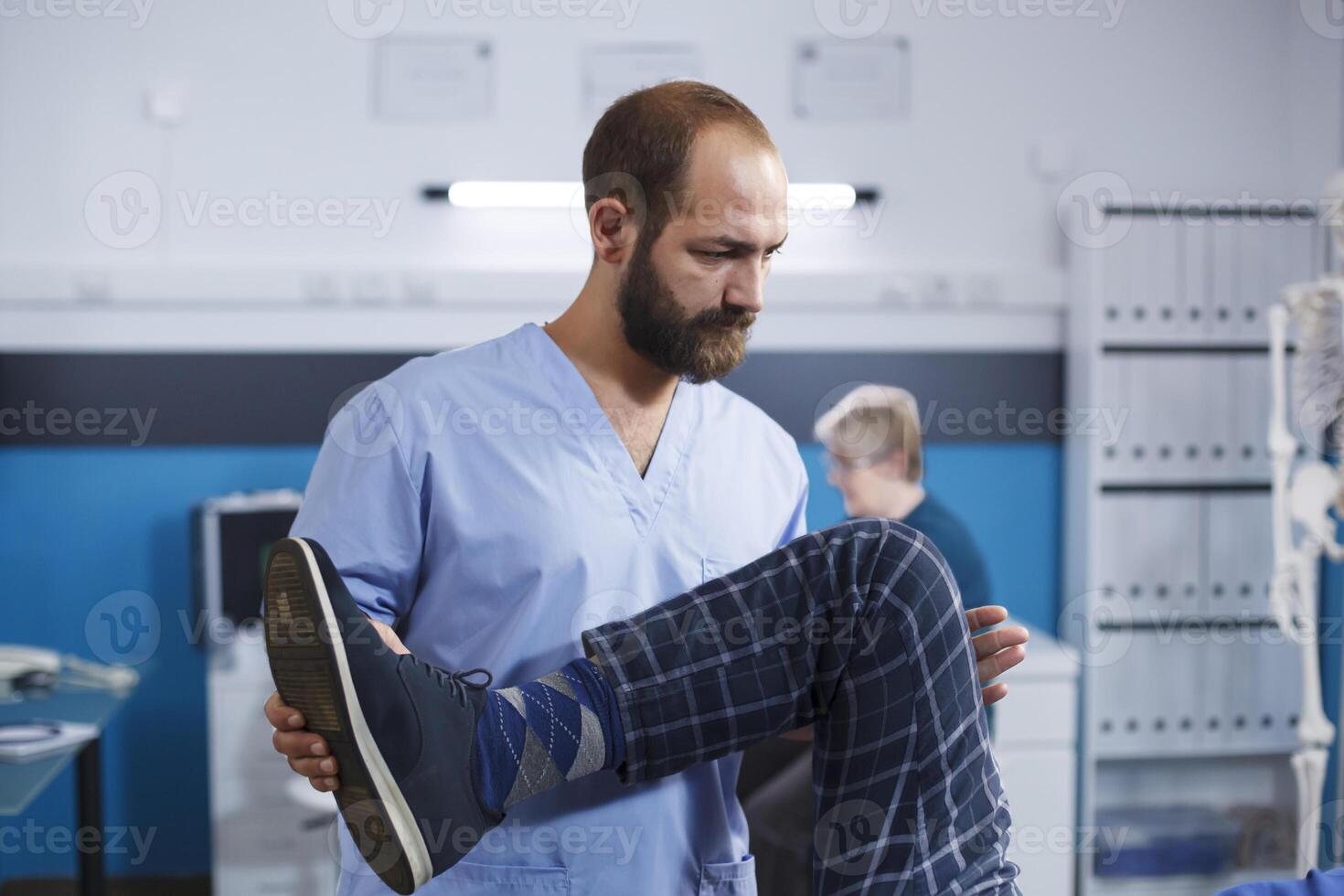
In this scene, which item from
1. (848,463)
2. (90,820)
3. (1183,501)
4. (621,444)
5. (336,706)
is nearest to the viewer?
(336,706)

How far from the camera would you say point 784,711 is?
1.19m

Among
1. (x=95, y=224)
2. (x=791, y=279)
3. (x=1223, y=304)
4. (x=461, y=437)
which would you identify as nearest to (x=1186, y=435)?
(x=1223, y=304)

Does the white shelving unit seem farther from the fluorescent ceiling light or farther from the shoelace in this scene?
the shoelace

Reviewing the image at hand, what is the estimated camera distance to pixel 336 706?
1019mm

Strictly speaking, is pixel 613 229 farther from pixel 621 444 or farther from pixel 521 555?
pixel 521 555

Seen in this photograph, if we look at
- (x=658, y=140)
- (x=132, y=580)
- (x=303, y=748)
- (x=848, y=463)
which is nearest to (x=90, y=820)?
(x=132, y=580)

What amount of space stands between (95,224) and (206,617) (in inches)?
41.2

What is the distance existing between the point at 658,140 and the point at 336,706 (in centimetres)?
67

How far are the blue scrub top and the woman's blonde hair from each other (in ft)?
4.07

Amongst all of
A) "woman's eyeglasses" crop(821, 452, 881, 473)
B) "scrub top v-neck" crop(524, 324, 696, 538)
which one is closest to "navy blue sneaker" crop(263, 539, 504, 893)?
"scrub top v-neck" crop(524, 324, 696, 538)

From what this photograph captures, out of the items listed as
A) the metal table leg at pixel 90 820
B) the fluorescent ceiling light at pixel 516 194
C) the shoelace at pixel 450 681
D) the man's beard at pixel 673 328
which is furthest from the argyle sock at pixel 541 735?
the fluorescent ceiling light at pixel 516 194

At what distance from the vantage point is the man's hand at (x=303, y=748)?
3.44 feet

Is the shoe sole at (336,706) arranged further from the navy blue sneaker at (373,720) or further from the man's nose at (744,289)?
the man's nose at (744,289)

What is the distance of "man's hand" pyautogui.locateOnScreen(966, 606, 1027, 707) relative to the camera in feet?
4.11
